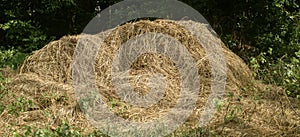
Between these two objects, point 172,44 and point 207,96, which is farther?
point 172,44

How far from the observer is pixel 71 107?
5.05m

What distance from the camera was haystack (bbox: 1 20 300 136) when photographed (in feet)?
15.5

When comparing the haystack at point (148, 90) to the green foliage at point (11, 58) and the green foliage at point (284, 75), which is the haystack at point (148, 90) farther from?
the green foliage at point (11, 58)

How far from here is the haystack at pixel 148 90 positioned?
15.5ft

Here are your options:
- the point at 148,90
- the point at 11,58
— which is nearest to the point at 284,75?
the point at 148,90

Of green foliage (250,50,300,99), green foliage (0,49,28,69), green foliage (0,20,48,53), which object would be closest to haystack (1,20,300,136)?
green foliage (250,50,300,99)

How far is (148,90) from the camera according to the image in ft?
18.2

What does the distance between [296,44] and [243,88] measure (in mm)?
2815

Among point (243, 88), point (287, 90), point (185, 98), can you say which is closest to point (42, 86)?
point (185, 98)

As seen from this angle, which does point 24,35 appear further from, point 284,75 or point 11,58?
point 284,75

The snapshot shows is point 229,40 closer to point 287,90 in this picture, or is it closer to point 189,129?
point 287,90

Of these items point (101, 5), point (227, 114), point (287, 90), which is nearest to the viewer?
point (227, 114)

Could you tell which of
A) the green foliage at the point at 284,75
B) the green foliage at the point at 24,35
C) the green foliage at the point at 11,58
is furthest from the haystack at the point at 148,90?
the green foliage at the point at 24,35

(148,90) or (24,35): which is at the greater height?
(24,35)
